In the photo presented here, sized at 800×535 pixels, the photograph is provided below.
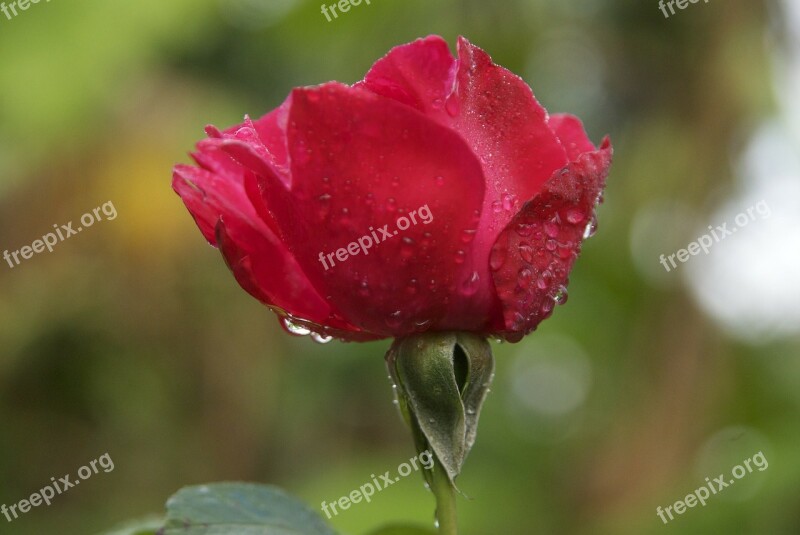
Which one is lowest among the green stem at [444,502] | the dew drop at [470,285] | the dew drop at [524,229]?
the green stem at [444,502]

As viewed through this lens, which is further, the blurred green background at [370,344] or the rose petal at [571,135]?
the blurred green background at [370,344]

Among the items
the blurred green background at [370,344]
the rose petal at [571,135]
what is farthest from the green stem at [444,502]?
the blurred green background at [370,344]

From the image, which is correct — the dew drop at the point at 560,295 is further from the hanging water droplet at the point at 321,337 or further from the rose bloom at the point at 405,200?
the hanging water droplet at the point at 321,337

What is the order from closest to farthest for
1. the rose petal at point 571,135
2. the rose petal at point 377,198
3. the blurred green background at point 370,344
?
the rose petal at point 377,198, the rose petal at point 571,135, the blurred green background at point 370,344

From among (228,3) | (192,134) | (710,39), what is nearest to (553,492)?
(710,39)

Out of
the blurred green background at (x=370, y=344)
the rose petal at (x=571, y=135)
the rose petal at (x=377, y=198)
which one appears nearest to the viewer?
the rose petal at (x=377, y=198)

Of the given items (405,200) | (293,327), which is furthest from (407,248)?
(293,327)

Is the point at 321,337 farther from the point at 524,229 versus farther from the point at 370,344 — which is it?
the point at 370,344

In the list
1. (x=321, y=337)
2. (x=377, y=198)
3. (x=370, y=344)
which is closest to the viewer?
(x=377, y=198)
